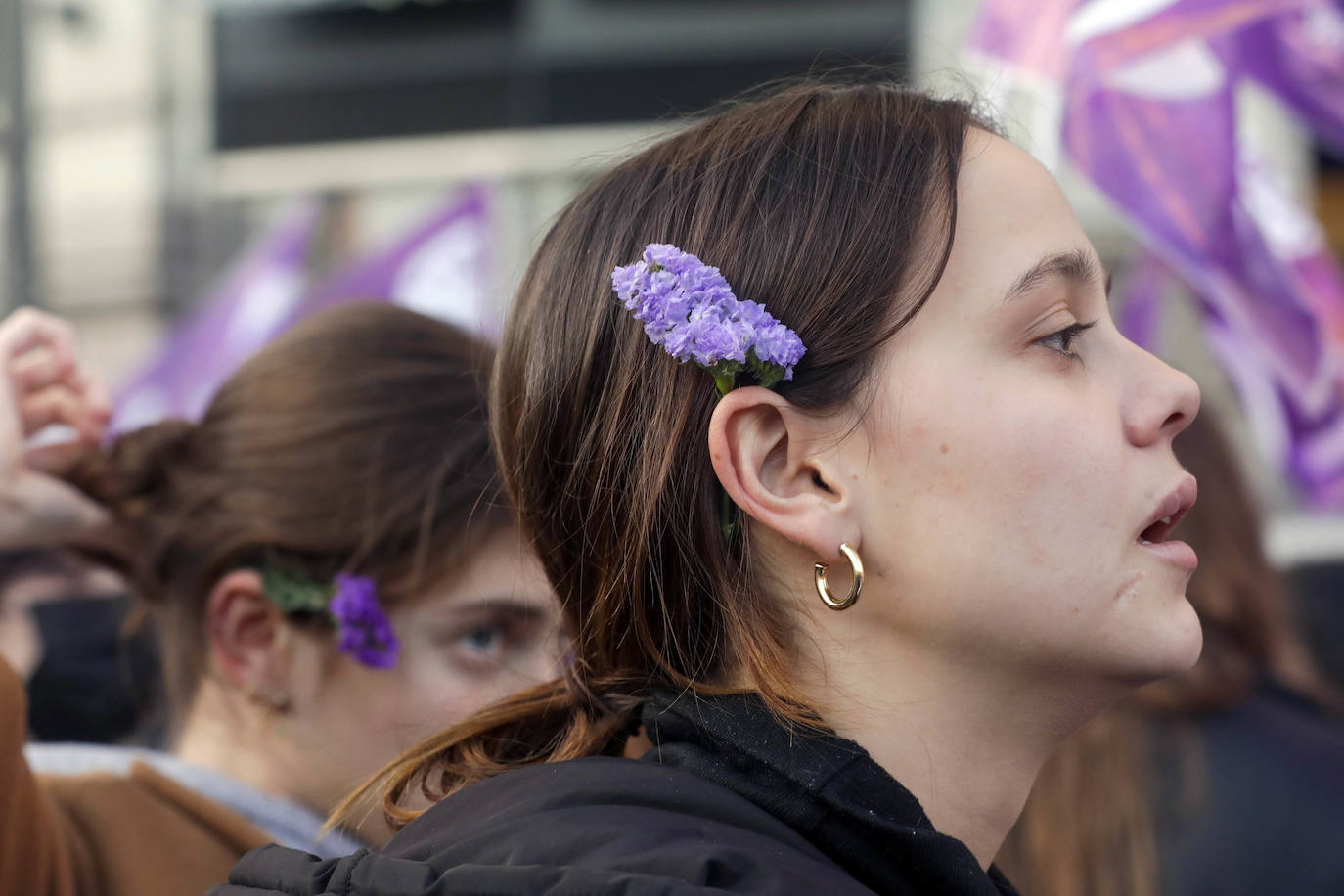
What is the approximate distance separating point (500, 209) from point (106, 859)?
6.98 metres

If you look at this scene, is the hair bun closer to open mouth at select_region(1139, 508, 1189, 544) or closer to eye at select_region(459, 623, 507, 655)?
eye at select_region(459, 623, 507, 655)

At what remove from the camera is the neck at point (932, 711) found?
58.6 inches

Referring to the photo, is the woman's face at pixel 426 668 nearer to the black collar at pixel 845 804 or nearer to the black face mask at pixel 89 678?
the black collar at pixel 845 804

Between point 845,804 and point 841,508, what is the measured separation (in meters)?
0.30

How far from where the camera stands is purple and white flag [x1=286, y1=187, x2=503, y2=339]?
479 centimetres

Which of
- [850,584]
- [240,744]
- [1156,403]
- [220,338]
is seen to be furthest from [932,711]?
[220,338]

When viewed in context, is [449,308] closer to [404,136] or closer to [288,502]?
[288,502]

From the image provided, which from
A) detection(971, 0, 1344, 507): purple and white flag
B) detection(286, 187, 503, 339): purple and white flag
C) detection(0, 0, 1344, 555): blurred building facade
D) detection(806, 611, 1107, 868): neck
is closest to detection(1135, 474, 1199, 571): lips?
detection(806, 611, 1107, 868): neck

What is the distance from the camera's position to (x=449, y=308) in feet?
15.2

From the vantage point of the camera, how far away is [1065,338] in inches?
61.1

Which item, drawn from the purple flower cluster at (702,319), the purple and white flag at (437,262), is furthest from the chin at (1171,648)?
the purple and white flag at (437,262)

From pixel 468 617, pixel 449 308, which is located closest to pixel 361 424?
pixel 468 617

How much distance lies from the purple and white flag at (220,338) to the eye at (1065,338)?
4.31 meters

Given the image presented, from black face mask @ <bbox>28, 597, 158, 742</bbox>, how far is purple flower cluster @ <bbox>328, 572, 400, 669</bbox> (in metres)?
1.28
